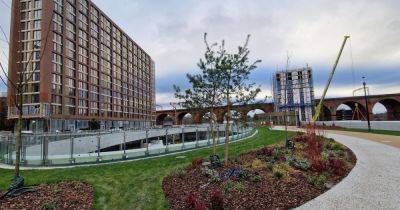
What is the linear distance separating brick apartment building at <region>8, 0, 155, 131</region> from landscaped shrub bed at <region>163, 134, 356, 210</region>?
143 ft

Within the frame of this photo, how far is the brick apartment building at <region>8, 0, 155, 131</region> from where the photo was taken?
65625mm

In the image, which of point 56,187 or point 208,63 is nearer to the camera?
point 56,187

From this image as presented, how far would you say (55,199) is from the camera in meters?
8.71

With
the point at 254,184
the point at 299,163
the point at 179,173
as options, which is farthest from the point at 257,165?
the point at 179,173

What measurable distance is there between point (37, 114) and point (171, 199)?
65.2 m

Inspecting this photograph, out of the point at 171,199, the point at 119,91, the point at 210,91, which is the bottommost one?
the point at 171,199

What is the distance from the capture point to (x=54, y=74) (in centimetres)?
6806

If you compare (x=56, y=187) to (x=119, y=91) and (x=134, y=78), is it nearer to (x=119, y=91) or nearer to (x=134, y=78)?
(x=119, y=91)

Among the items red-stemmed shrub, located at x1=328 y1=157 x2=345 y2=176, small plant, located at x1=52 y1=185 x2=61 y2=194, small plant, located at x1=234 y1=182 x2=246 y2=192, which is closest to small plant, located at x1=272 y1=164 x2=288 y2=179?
small plant, located at x1=234 y1=182 x2=246 y2=192

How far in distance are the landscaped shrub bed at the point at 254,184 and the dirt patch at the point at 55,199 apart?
2.43 metres

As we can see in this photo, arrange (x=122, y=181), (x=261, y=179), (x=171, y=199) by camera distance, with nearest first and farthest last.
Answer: (x=171, y=199) < (x=261, y=179) < (x=122, y=181)

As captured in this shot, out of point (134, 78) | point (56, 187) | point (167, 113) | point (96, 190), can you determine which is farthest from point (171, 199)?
point (167, 113)

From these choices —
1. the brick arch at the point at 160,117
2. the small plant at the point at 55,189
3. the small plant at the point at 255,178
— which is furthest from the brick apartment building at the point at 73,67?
the small plant at the point at 255,178

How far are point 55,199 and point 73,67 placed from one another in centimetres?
7299
